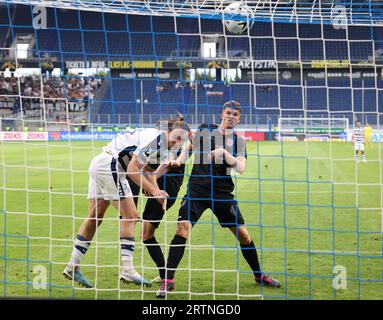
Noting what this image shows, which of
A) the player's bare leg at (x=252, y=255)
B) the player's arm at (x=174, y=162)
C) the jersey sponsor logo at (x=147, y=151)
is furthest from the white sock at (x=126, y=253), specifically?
the player's bare leg at (x=252, y=255)

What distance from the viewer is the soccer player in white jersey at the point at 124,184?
6.12m

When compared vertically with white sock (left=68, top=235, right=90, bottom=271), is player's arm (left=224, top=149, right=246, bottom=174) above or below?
above

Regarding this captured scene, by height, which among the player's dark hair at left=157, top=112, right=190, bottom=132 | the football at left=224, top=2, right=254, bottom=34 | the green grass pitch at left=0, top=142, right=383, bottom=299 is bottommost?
the green grass pitch at left=0, top=142, right=383, bottom=299

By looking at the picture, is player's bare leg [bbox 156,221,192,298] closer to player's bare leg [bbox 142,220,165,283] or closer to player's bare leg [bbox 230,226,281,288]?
player's bare leg [bbox 142,220,165,283]

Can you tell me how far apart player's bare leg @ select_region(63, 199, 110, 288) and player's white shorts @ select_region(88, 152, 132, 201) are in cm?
14

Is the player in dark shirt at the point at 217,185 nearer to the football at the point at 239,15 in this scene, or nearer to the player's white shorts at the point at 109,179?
the player's white shorts at the point at 109,179

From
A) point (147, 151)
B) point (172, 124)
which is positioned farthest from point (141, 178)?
point (172, 124)

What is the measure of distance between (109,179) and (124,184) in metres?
0.18

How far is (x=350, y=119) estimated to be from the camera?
34906 mm

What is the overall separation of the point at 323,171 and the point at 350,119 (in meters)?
17.8

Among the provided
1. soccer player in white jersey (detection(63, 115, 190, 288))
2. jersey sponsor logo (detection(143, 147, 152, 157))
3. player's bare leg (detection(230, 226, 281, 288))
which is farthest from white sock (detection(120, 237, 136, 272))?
player's bare leg (detection(230, 226, 281, 288))

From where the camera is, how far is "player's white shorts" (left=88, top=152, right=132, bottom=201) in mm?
6266
